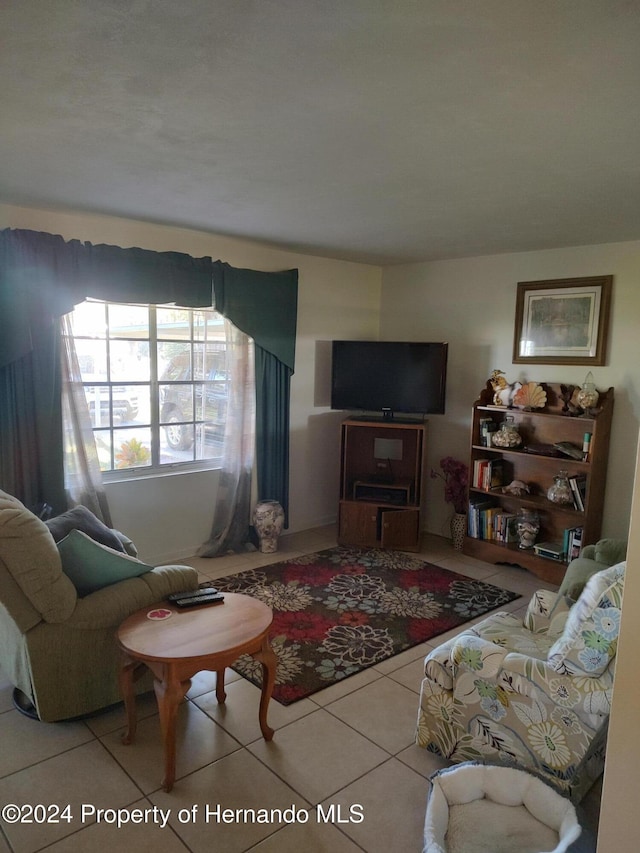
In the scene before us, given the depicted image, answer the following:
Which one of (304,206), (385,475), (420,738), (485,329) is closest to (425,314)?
(485,329)

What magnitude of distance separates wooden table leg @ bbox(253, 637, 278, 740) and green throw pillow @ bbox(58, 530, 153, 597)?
0.70 metres

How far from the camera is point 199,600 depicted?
255 centimetres

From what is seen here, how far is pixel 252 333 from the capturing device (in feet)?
14.8

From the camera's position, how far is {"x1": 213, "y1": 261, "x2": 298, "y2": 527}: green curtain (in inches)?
172

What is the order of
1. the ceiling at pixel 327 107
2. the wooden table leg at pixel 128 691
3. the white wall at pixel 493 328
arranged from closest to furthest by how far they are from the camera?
the ceiling at pixel 327 107, the wooden table leg at pixel 128 691, the white wall at pixel 493 328

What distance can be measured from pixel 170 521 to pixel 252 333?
1.58 metres

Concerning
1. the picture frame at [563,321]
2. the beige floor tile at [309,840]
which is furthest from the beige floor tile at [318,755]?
the picture frame at [563,321]

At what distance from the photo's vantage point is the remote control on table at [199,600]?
2514mm

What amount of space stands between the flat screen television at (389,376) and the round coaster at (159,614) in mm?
2874

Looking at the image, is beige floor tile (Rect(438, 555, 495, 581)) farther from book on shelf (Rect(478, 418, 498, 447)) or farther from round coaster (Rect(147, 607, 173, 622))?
round coaster (Rect(147, 607, 173, 622))

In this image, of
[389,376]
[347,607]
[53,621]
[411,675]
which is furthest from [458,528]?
[53,621]

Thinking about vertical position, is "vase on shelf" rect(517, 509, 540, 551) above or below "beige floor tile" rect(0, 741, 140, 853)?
above

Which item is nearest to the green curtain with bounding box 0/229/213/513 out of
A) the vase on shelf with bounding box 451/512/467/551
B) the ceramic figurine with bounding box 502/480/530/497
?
the vase on shelf with bounding box 451/512/467/551

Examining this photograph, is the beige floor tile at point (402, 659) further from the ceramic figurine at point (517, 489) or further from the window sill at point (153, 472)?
the window sill at point (153, 472)
